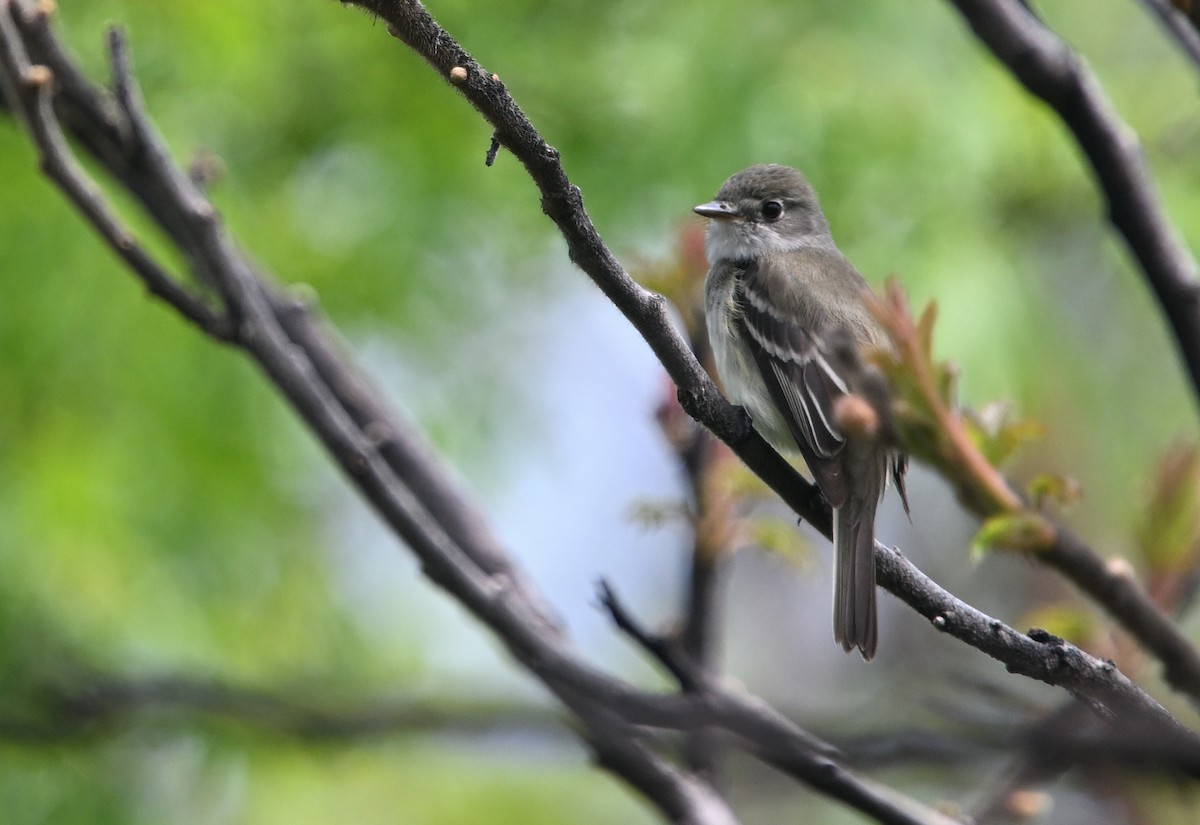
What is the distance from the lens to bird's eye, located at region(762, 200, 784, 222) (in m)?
4.38

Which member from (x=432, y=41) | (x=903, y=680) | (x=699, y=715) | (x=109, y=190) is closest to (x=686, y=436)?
(x=903, y=680)

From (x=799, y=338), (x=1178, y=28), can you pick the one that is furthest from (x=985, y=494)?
(x=799, y=338)

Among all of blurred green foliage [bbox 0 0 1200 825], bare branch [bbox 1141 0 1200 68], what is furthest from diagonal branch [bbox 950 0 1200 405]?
blurred green foliage [bbox 0 0 1200 825]

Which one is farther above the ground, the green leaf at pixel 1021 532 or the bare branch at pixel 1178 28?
the bare branch at pixel 1178 28

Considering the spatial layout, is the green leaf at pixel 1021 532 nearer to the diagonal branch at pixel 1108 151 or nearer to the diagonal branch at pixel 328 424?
the diagonal branch at pixel 328 424

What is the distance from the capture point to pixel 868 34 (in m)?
4.63

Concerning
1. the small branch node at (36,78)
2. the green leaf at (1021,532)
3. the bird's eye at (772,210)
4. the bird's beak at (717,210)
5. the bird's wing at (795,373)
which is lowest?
the green leaf at (1021,532)

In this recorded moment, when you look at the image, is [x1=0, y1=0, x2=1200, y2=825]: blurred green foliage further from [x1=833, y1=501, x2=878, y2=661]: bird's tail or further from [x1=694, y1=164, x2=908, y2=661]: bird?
[x1=833, y1=501, x2=878, y2=661]: bird's tail

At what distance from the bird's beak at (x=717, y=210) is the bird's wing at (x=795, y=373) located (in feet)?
0.65

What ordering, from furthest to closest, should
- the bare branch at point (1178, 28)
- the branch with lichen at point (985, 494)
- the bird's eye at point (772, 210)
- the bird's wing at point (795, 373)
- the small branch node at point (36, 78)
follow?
the bird's eye at point (772, 210), the bird's wing at point (795, 373), the small branch node at point (36, 78), the bare branch at point (1178, 28), the branch with lichen at point (985, 494)

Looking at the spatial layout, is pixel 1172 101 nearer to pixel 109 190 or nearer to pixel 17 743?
pixel 109 190

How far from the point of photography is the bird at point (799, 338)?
278 centimetres

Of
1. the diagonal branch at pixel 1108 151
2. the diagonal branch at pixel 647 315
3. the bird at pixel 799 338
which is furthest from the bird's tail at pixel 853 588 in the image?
the diagonal branch at pixel 1108 151

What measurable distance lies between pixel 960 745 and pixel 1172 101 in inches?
165
